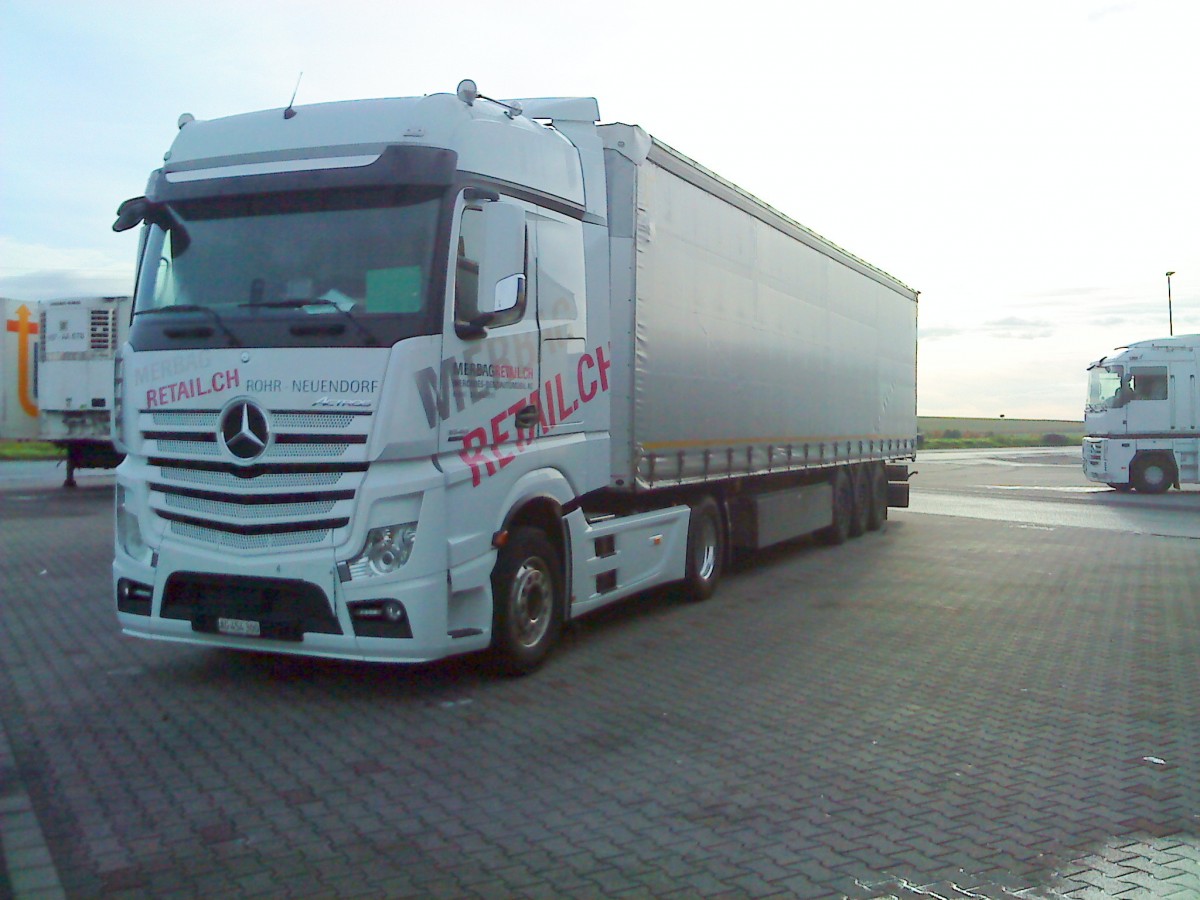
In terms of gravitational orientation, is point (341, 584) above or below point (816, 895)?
above

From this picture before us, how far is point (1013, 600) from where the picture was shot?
11609 mm

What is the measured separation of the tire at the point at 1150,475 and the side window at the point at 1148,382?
1.65 m

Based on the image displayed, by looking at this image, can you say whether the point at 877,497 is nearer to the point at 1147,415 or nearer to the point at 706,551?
the point at 706,551

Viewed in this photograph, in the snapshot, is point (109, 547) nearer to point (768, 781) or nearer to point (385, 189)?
point (385, 189)

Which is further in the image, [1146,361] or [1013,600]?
[1146,361]

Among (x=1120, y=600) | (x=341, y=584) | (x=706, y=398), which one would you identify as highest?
(x=706, y=398)

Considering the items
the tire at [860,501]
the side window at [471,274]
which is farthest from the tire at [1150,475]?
the side window at [471,274]

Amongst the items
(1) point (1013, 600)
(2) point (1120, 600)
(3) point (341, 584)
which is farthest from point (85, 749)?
(2) point (1120, 600)

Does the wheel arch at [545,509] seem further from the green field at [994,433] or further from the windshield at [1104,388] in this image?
the green field at [994,433]

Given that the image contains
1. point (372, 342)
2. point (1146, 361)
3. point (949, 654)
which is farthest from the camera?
point (1146, 361)

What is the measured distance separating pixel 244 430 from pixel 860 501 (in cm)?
1244

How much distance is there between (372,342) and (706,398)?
5.01 metres

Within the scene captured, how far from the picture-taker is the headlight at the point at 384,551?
6.52m

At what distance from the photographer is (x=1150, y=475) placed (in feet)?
98.7
